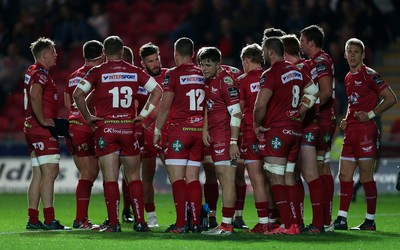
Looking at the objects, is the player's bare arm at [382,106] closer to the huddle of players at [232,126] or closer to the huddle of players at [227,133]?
the huddle of players at [232,126]

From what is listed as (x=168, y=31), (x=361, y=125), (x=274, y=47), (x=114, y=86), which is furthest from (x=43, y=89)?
(x=168, y=31)

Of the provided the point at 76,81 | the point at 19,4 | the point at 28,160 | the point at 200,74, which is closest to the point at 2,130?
the point at 28,160

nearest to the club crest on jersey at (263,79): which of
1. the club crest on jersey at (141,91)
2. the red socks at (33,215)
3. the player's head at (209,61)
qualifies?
the player's head at (209,61)

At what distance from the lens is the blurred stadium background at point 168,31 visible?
65.0ft

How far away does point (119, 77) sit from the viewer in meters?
11.6

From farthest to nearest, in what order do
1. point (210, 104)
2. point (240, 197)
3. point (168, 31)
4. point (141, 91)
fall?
point (168, 31) < point (141, 91) < point (240, 197) < point (210, 104)

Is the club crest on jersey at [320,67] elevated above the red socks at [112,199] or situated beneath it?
elevated above

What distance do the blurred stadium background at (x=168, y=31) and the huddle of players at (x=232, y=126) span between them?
6.95 m

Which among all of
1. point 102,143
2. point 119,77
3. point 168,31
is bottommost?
point 102,143

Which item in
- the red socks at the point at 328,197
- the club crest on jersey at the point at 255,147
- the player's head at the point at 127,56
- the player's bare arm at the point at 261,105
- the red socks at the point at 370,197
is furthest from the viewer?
the player's head at the point at 127,56

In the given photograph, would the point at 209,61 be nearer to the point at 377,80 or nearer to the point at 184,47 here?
the point at 184,47

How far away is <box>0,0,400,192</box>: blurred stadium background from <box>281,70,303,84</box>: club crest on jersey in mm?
7522

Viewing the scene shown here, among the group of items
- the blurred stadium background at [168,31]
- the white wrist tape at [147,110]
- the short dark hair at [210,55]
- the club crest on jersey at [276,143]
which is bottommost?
the club crest on jersey at [276,143]

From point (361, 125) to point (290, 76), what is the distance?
174cm
